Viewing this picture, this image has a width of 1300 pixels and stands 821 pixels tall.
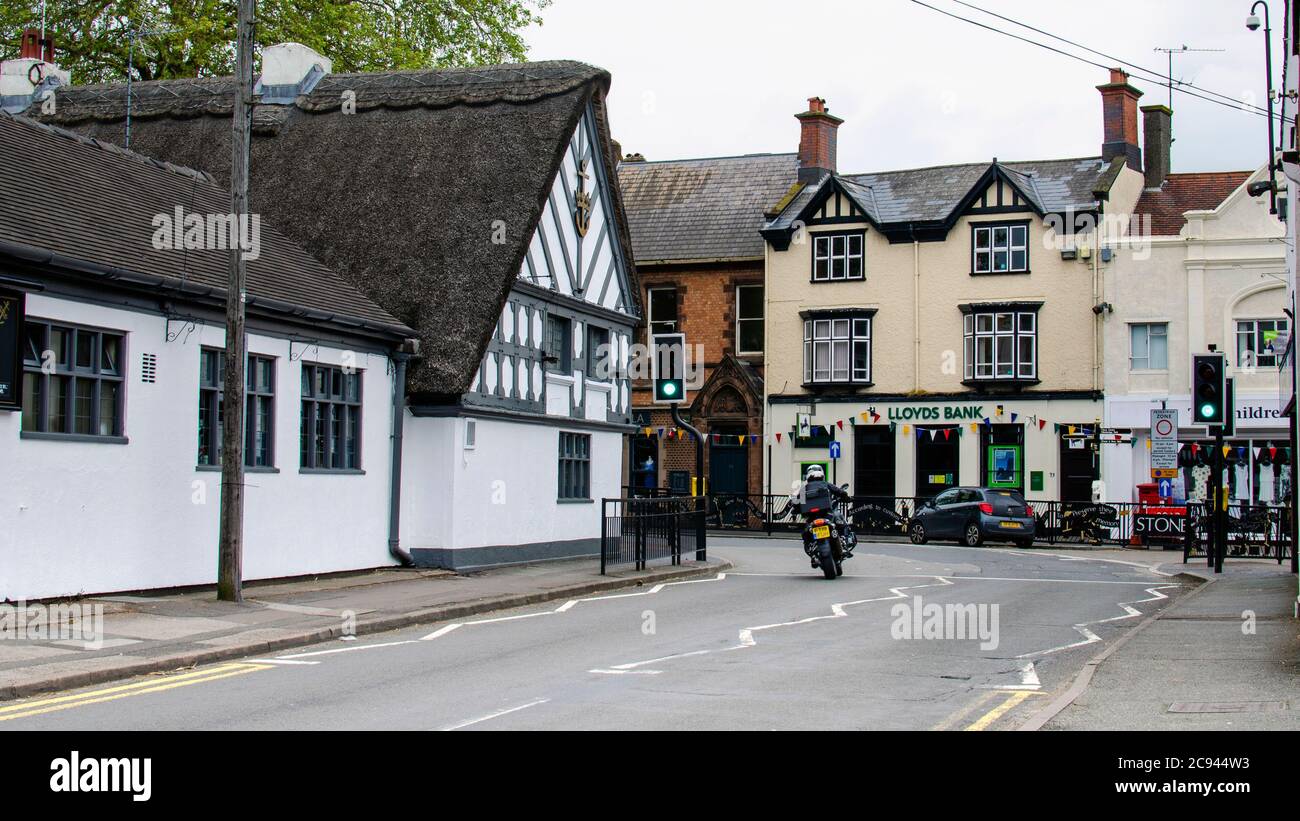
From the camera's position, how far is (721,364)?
4847 cm

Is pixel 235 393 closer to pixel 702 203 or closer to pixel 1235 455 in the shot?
pixel 1235 455

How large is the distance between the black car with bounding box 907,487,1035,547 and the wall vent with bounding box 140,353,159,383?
2509 cm

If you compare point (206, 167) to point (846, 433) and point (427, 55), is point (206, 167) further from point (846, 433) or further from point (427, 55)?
point (846, 433)

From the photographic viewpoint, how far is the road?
32.2ft

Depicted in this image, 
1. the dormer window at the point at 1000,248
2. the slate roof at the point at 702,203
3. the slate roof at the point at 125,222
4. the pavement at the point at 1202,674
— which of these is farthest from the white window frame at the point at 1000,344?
the slate roof at the point at 125,222

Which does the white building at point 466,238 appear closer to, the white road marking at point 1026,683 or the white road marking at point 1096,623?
the white road marking at point 1096,623

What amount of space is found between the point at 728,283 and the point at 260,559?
103ft

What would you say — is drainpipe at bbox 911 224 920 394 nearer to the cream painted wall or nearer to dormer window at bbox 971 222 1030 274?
dormer window at bbox 971 222 1030 274

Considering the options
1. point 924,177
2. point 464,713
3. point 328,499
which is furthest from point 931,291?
point 464,713

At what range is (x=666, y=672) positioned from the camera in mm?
12242

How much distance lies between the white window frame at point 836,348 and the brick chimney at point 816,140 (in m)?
5.63

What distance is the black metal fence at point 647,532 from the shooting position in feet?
78.6

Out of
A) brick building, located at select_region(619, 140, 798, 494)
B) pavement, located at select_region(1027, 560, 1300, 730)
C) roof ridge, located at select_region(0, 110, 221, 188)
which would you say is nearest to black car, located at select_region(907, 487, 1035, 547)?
brick building, located at select_region(619, 140, 798, 494)

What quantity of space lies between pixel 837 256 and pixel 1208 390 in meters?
24.4
